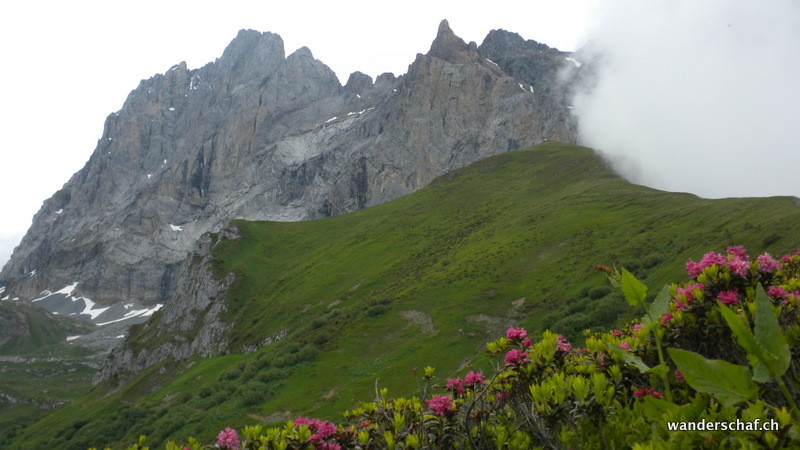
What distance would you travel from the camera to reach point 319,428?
5.95 m

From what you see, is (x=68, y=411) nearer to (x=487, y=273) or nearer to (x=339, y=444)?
(x=487, y=273)

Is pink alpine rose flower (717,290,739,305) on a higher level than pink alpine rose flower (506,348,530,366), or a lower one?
higher

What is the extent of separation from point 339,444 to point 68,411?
352ft

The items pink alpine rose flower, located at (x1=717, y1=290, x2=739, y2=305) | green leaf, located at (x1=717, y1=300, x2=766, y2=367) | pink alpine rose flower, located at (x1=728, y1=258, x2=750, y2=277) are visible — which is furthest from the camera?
pink alpine rose flower, located at (x1=728, y1=258, x2=750, y2=277)

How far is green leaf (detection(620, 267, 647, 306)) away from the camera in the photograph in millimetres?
4027

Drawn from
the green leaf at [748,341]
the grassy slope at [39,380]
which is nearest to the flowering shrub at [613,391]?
the green leaf at [748,341]

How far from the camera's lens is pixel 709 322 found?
525 centimetres

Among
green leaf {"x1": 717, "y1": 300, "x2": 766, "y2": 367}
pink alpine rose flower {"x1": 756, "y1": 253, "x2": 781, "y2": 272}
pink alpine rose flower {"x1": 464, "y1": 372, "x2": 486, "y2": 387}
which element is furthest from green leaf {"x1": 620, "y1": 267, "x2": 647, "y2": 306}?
pink alpine rose flower {"x1": 464, "y1": 372, "x2": 486, "y2": 387}

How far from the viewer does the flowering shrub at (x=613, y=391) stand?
4051 mm

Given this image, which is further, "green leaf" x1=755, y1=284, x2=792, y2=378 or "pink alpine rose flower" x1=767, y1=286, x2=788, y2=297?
"pink alpine rose flower" x1=767, y1=286, x2=788, y2=297

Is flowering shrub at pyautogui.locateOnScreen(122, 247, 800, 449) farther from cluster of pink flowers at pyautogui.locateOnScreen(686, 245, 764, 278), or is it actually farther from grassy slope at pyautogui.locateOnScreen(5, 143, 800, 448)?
grassy slope at pyautogui.locateOnScreen(5, 143, 800, 448)

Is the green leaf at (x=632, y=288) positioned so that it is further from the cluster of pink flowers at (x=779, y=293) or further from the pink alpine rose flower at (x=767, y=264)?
the cluster of pink flowers at (x=779, y=293)

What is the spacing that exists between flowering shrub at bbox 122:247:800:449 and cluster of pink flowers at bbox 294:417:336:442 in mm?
16

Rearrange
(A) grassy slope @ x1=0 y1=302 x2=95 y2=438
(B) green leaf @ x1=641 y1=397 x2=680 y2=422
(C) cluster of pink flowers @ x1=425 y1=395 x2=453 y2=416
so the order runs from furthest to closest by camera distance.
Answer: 1. (A) grassy slope @ x1=0 y1=302 x2=95 y2=438
2. (C) cluster of pink flowers @ x1=425 y1=395 x2=453 y2=416
3. (B) green leaf @ x1=641 y1=397 x2=680 y2=422
